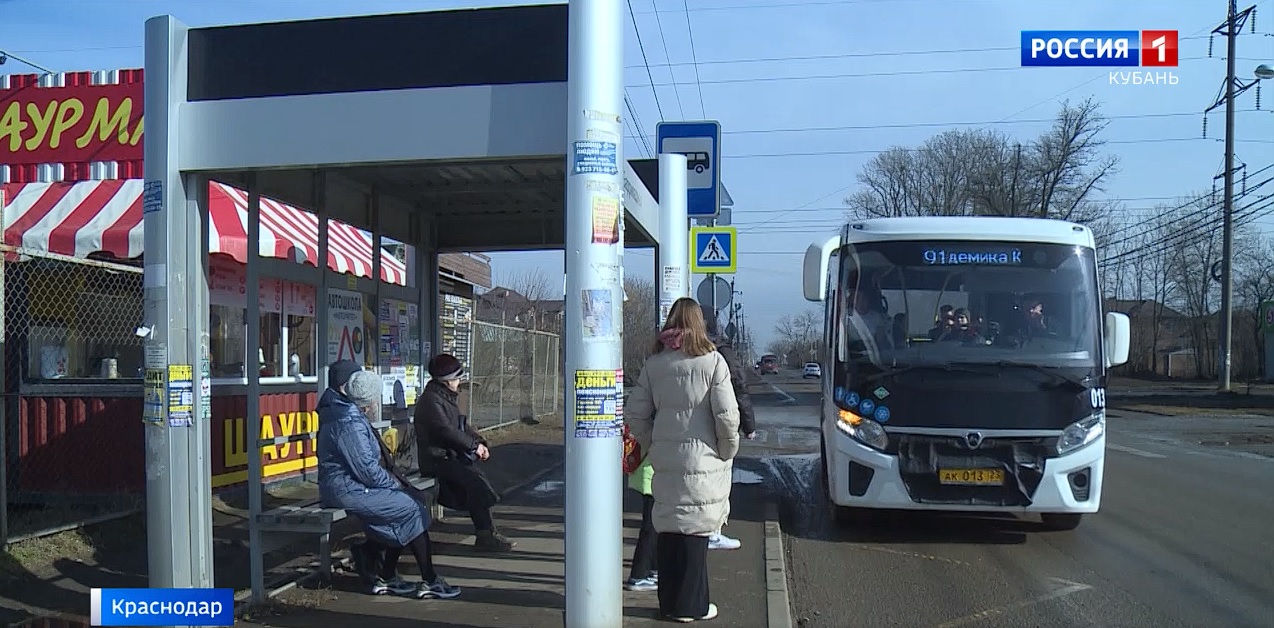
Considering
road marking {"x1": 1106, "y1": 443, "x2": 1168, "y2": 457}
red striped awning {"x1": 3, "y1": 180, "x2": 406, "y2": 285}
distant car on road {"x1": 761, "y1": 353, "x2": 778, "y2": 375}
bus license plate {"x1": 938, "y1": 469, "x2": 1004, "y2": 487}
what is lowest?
distant car on road {"x1": 761, "y1": 353, "x2": 778, "y2": 375}

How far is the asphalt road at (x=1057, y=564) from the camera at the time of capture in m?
6.60

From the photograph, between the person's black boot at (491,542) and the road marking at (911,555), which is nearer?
the person's black boot at (491,542)

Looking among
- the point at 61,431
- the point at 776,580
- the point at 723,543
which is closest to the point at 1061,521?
the point at 723,543

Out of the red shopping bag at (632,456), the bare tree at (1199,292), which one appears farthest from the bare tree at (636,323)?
the bare tree at (1199,292)

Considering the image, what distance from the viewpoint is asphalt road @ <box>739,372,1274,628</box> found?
660cm

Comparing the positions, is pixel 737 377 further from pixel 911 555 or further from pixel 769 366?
pixel 769 366

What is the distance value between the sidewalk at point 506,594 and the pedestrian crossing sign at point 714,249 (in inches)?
141

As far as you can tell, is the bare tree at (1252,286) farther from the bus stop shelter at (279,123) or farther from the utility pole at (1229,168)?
the bus stop shelter at (279,123)

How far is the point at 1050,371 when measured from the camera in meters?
8.63

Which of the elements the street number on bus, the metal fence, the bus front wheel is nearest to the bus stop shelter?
the street number on bus

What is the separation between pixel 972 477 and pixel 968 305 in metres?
1.53

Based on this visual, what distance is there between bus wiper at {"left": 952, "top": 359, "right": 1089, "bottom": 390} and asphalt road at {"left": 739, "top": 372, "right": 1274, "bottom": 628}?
1.40 meters

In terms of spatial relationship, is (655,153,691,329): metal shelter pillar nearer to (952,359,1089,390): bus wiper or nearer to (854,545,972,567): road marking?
(854,545,972,567): road marking

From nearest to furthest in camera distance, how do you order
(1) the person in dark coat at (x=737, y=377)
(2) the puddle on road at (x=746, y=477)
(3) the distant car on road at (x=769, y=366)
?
(1) the person in dark coat at (x=737, y=377)
(2) the puddle on road at (x=746, y=477)
(3) the distant car on road at (x=769, y=366)
